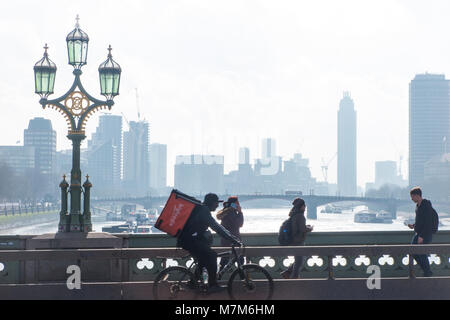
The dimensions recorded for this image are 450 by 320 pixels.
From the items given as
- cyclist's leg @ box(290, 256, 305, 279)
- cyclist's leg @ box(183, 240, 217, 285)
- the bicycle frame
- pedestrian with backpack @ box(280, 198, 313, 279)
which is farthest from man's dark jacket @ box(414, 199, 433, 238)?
cyclist's leg @ box(183, 240, 217, 285)

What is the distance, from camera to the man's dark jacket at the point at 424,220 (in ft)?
45.2

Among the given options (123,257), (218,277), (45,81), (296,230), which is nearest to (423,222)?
(296,230)

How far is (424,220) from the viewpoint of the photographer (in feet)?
45.2

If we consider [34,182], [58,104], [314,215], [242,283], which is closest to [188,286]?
[242,283]

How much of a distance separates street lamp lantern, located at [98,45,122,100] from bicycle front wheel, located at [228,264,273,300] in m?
8.45

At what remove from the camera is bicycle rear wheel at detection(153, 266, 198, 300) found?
38.2ft

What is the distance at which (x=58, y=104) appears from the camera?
719 inches

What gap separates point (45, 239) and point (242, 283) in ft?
12.5

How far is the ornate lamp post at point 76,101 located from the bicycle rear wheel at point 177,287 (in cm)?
559

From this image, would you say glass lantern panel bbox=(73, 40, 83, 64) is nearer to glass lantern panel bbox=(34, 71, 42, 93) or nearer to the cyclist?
glass lantern panel bbox=(34, 71, 42, 93)

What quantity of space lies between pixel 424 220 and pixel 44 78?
33.1 ft

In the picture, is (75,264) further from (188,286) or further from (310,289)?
(310,289)

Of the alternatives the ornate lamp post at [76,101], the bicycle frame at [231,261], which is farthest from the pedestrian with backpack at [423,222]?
the ornate lamp post at [76,101]
